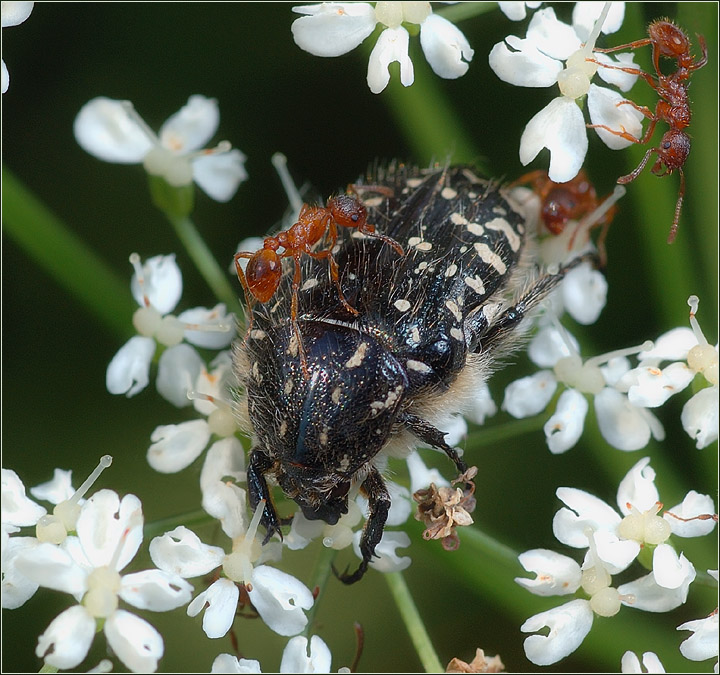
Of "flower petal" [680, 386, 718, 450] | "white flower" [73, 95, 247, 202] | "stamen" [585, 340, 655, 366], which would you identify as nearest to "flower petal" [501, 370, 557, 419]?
"stamen" [585, 340, 655, 366]

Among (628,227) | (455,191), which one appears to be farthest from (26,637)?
(628,227)

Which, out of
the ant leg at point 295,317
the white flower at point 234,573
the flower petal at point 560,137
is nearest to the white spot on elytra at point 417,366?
the ant leg at point 295,317

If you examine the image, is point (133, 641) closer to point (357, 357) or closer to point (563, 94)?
point (357, 357)

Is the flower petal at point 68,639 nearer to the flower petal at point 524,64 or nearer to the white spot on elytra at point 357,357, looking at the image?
the white spot on elytra at point 357,357

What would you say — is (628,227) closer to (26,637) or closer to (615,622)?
(615,622)

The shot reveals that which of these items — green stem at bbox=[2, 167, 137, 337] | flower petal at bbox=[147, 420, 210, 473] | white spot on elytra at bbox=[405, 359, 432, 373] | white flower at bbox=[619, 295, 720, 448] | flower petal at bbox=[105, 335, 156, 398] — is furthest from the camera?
green stem at bbox=[2, 167, 137, 337]

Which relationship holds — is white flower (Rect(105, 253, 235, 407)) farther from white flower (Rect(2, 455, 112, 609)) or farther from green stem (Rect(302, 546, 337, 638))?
green stem (Rect(302, 546, 337, 638))
